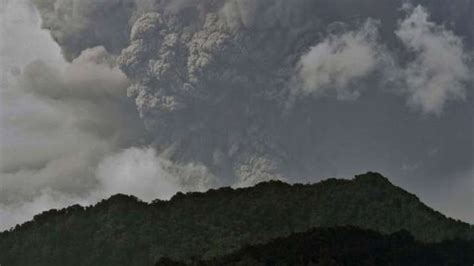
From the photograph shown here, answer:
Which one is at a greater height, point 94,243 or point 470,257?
point 94,243

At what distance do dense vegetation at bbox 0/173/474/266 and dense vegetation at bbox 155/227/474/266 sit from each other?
11.0 ft

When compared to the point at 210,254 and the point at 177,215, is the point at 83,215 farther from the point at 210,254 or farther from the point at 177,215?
the point at 210,254

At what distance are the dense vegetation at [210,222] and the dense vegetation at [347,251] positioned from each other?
3.36m

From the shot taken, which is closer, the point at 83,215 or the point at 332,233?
the point at 332,233

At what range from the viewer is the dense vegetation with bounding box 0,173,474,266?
8381 cm

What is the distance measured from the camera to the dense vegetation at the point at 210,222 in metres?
83.8

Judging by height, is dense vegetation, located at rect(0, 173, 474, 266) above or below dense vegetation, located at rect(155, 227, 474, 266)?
above

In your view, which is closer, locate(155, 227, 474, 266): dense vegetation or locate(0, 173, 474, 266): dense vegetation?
locate(155, 227, 474, 266): dense vegetation

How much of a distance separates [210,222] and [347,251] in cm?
1779

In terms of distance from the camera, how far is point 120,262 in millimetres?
84250

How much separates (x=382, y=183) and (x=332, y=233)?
41.7ft

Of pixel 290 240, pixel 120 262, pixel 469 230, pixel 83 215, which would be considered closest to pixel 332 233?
pixel 290 240

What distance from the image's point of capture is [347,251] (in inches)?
2911

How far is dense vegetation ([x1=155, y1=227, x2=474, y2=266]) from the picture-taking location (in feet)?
241
